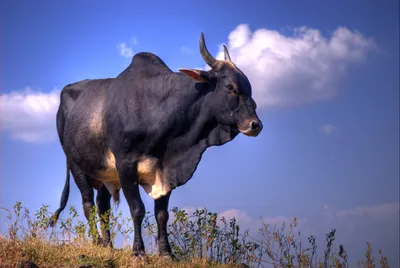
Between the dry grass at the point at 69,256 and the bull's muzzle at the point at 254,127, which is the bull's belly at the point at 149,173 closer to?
the dry grass at the point at 69,256

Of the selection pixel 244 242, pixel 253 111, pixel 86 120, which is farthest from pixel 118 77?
pixel 244 242

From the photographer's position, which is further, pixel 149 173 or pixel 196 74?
pixel 149 173

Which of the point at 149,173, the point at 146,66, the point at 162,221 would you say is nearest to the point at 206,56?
the point at 146,66

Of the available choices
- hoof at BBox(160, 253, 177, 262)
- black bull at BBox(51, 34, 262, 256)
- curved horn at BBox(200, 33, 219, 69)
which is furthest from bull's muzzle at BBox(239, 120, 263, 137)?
hoof at BBox(160, 253, 177, 262)

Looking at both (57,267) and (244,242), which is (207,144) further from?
(57,267)

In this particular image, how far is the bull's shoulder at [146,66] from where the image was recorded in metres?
9.70

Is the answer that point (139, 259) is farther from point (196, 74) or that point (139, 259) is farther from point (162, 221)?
point (196, 74)

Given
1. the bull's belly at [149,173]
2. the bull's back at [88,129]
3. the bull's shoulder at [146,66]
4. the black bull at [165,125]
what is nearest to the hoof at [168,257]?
the black bull at [165,125]

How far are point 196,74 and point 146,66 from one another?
1448 millimetres

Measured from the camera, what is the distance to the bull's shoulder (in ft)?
31.8

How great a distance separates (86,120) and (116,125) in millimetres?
1002

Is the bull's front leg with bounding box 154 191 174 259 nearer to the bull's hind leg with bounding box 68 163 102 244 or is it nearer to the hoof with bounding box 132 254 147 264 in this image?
the hoof with bounding box 132 254 147 264

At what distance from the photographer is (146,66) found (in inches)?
392

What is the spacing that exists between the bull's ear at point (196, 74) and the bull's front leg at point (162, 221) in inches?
70.1
